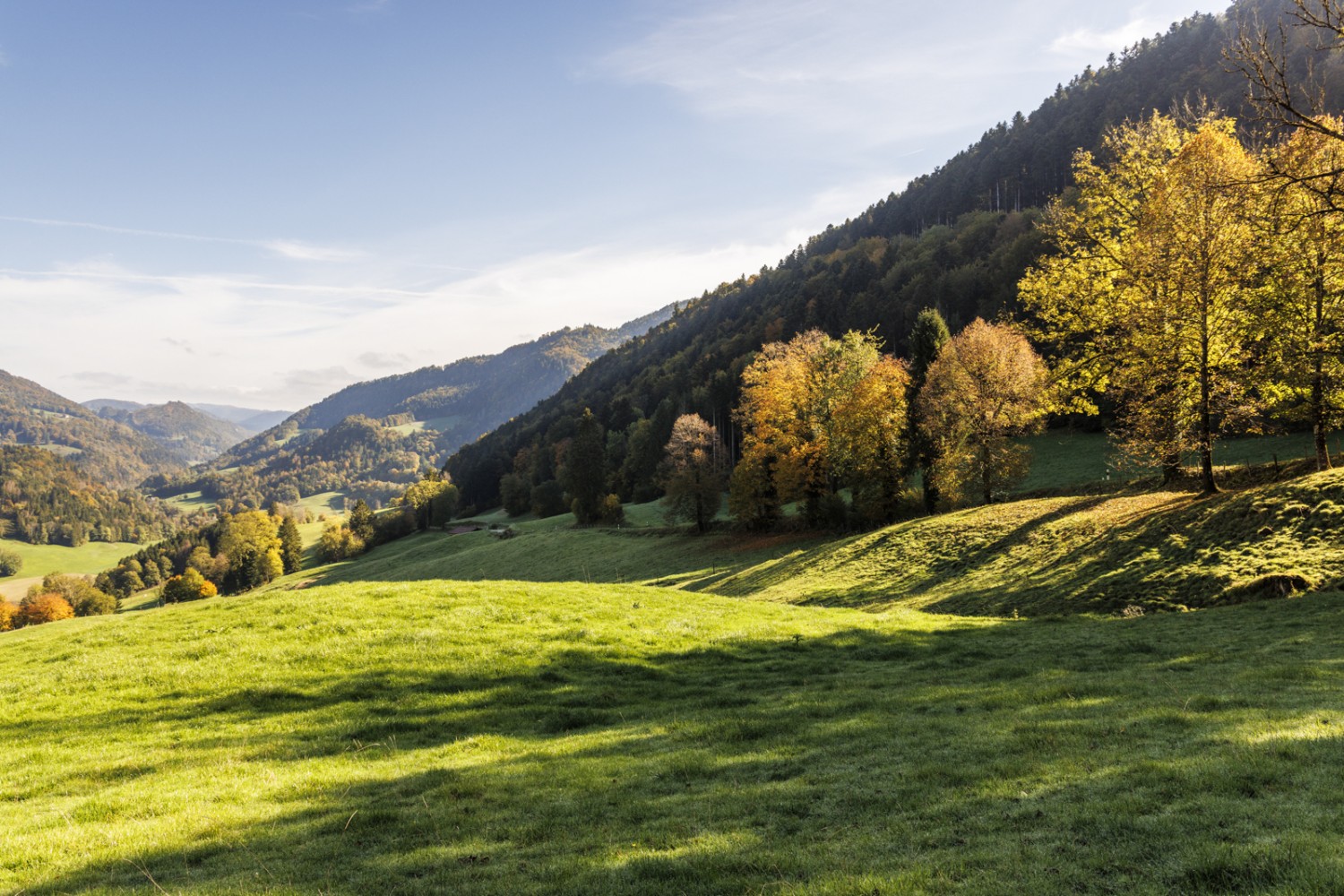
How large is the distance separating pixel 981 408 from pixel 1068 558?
759 inches

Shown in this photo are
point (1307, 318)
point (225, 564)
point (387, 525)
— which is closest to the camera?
point (1307, 318)

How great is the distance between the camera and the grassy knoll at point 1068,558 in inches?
867

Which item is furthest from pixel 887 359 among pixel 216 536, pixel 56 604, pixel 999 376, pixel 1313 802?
pixel 216 536

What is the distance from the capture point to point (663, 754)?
37.7 feet

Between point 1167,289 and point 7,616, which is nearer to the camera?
point 1167,289

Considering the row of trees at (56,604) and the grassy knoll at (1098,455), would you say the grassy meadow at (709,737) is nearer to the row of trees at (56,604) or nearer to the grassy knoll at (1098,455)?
the grassy knoll at (1098,455)

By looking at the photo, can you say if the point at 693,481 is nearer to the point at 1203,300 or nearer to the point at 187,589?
the point at 1203,300

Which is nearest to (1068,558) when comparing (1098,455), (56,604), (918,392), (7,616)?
(918,392)

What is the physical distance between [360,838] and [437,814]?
100cm

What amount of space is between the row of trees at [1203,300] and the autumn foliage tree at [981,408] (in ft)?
39.3

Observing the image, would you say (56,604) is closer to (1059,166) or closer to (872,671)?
(872,671)

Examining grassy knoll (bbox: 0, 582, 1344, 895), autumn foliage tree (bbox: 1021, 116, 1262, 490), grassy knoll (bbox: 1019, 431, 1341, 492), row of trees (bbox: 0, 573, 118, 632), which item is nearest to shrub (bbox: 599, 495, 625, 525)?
grassy knoll (bbox: 1019, 431, 1341, 492)

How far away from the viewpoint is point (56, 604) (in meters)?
147

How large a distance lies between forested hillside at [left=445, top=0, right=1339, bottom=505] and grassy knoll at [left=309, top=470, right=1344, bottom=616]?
66700 millimetres
